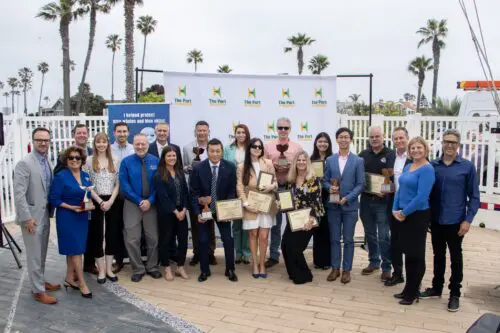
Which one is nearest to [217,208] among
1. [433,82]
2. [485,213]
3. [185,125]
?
[185,125]

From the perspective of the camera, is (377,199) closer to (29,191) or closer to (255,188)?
(255,188)

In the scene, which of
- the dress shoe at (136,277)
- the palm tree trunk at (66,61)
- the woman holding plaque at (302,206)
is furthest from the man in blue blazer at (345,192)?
the palm tree trunk at (66,61)

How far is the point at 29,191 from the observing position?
15.1 feet

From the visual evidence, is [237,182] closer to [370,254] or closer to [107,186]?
[107,186]

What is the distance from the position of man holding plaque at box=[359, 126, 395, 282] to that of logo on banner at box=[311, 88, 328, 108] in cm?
161

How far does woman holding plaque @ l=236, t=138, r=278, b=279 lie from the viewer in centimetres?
555

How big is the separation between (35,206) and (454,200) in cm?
412

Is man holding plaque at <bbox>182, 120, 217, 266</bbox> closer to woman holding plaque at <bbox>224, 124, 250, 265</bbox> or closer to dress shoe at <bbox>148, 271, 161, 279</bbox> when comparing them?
woman holding plaque at <bbox>224, 124, 250, 265</bbox>

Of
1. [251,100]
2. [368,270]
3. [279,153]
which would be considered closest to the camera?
[368,270]

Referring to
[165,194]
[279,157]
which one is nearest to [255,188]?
[279,157]

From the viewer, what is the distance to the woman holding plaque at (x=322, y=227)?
5816 mm

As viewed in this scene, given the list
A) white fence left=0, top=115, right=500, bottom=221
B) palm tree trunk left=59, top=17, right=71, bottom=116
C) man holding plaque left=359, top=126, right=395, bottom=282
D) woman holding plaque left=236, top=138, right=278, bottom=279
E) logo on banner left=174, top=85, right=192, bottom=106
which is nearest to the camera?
man holding plaque left=359, top=126, right=395, bottom=282

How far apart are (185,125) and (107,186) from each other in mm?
1869

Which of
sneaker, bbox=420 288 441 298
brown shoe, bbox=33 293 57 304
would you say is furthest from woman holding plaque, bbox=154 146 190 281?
sneaker, bbox=420 288 441 298
